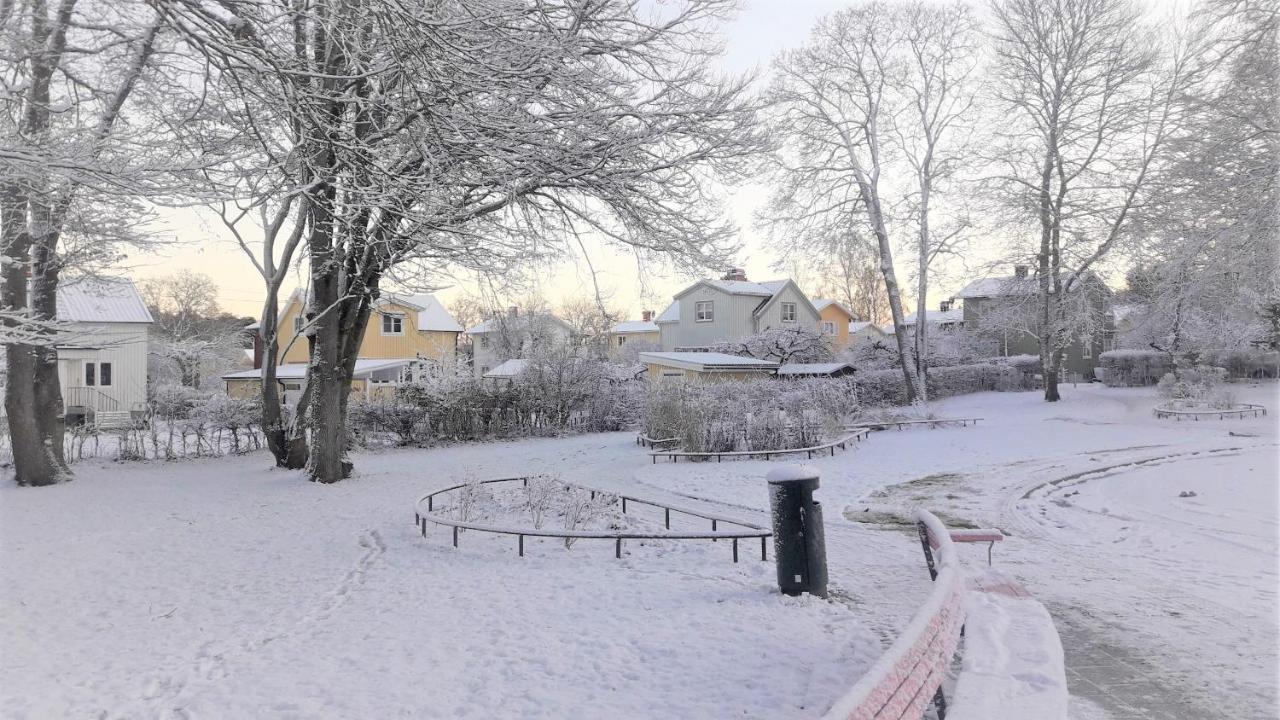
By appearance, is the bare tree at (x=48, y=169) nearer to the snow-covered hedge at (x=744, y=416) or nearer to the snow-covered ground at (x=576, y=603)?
the snow-covered ground at (x=576, y=603)

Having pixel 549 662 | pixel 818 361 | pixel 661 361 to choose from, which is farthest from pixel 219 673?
pixel 818 361

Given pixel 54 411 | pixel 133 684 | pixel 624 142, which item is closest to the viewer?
pixel 133 684

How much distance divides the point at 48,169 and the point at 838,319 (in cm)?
5061

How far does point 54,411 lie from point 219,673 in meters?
15.1

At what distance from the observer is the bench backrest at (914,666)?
8.24 feet

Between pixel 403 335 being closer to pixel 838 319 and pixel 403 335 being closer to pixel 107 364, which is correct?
pixel 107 364

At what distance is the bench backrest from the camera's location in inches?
98.9

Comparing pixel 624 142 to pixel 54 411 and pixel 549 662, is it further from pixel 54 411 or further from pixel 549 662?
A: pixel 54 411

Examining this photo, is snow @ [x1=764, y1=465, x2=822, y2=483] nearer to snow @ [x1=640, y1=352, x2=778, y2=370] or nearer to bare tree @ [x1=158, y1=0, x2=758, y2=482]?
bare tree @ [x1=158, y1=0, x2=758, y2=482]

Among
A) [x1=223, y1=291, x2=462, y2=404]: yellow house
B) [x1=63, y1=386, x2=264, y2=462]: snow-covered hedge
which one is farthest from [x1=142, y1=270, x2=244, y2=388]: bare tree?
[x1=63, y1=386, x2=264, y2=462]: snow-covered hedge

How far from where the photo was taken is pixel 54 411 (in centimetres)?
1623

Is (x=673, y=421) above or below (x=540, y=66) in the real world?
below

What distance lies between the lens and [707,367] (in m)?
30.8

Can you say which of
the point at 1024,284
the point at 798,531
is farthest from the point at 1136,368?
the point at 798,531
